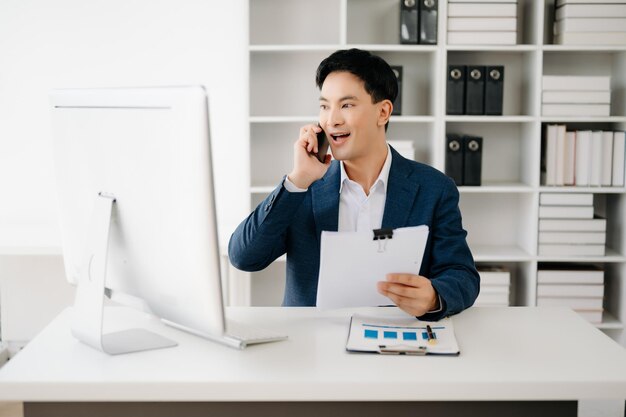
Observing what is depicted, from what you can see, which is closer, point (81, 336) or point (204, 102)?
point (204, 102)

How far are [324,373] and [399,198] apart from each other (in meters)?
0.79

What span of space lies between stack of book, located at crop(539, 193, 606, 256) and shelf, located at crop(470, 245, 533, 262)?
10 centimetres

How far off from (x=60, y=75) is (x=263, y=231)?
2.27 m

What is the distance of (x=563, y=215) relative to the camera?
3660mm

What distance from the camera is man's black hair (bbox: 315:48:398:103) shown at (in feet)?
7.09

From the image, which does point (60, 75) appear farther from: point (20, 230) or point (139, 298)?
point (139, 298)

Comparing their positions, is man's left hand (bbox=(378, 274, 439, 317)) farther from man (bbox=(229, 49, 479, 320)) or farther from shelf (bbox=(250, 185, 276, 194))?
shelf (bbox=(250, 185, 276, 194))

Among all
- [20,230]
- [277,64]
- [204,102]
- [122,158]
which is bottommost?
[20,230]

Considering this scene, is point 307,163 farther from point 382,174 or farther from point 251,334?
point 251,334

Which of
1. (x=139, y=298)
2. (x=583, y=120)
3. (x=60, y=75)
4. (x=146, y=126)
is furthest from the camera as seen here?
(x=60, y=75)

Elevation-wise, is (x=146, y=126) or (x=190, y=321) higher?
(x=146, y=126)

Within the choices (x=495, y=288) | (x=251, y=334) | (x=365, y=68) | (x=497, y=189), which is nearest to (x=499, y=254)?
(x=495, y=288)

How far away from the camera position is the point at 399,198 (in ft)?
7.07

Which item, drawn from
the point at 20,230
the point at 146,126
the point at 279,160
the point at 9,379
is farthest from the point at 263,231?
the point at 20,230
